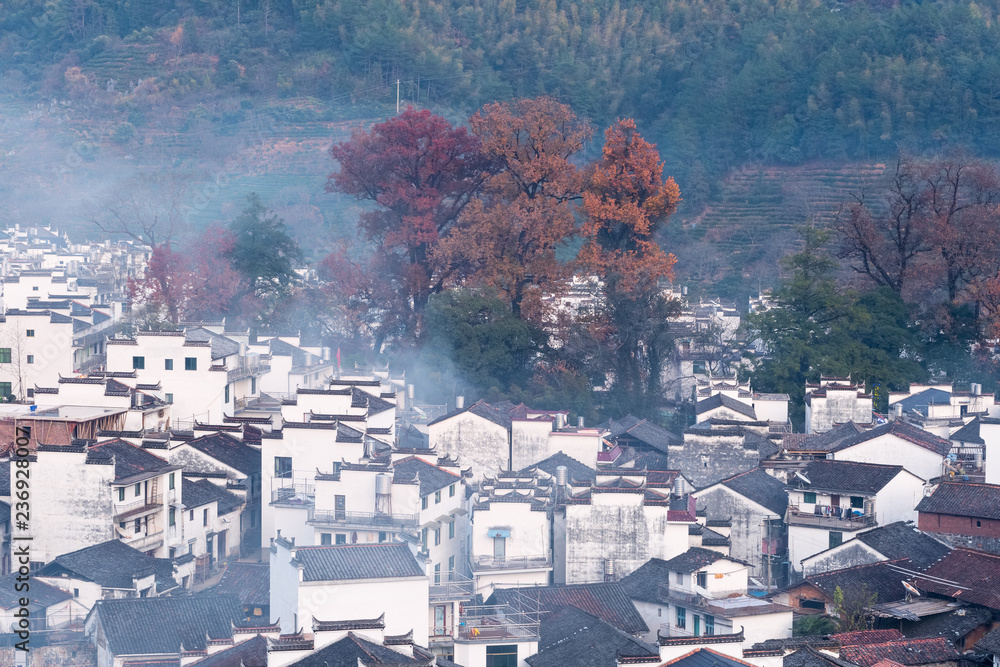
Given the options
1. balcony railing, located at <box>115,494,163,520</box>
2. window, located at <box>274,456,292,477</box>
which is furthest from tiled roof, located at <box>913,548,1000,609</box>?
balcony railing, located at <box>115,494,163,520</box>

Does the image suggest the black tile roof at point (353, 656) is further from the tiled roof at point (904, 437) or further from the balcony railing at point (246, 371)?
the balcony railing at point (246, 371)

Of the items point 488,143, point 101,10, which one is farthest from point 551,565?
point 101,10

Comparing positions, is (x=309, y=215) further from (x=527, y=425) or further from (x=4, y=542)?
(x=4, y=542)

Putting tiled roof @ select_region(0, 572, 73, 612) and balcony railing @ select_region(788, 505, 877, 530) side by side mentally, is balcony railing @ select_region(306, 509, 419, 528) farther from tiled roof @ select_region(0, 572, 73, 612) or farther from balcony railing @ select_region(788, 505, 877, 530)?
balcony railing @ select_region(788, 505, 877, 530)

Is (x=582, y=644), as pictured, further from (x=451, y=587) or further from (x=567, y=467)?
(x=567, y=467)

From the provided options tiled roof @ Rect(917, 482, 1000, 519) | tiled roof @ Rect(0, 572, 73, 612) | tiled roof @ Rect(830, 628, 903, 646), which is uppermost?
tiled roof @ Rect(917, 482, 1000, 519)

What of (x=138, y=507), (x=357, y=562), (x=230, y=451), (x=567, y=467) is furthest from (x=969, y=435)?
(x=138, y=507)
